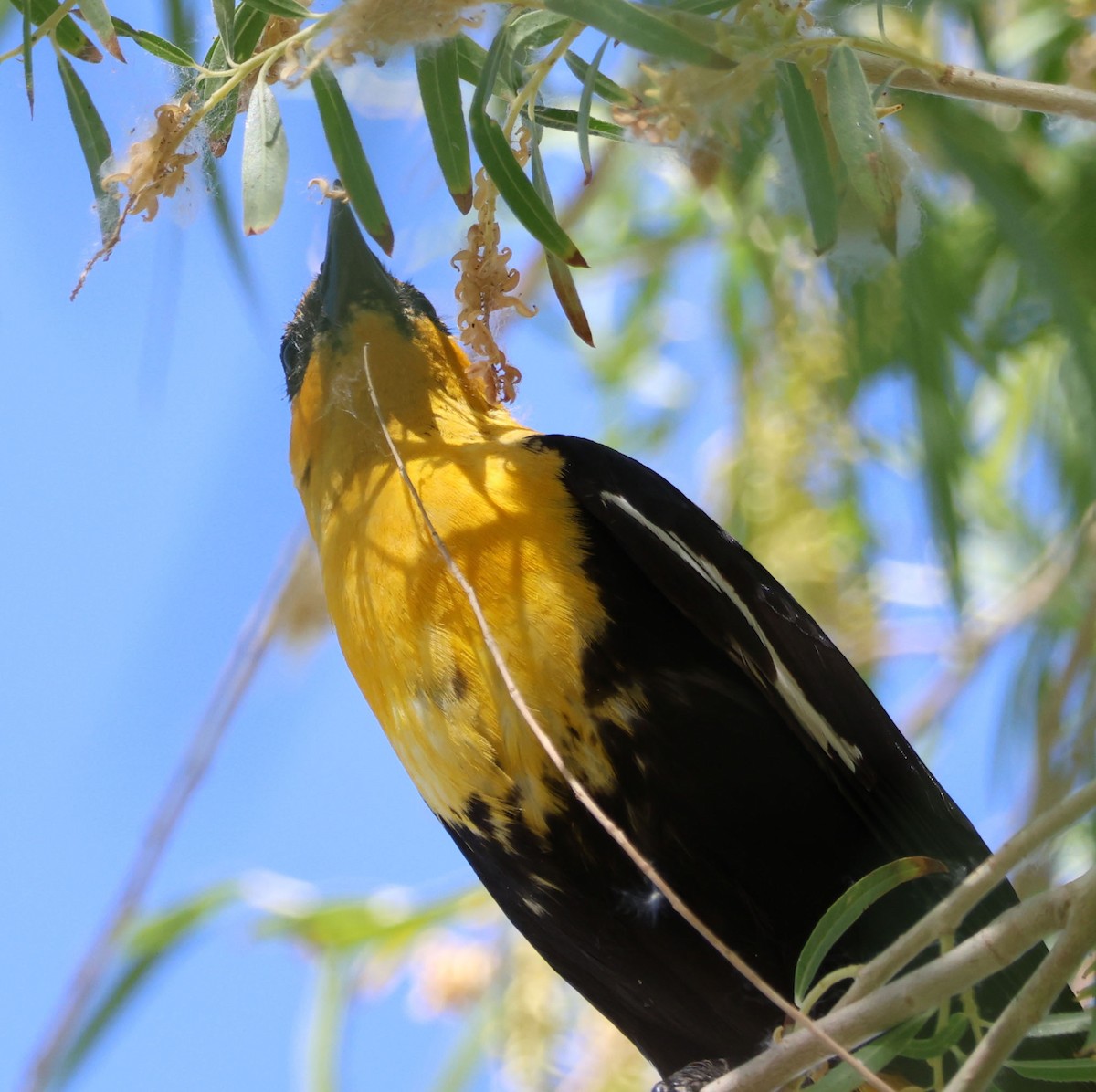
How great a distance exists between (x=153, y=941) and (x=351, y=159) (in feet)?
9.20

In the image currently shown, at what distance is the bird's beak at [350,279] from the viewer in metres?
2.79

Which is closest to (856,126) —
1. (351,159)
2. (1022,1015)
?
(351,159)

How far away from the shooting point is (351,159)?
1.72 m

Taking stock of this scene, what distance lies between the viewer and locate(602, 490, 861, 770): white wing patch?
2355 millimetres

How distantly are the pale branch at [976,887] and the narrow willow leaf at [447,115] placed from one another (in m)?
0.95

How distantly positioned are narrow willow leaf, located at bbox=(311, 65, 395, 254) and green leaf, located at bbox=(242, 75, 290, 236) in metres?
0.06

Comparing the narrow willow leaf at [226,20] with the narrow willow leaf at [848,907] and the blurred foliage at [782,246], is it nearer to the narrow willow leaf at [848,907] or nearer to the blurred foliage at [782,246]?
the blurred foliage at [782,246]

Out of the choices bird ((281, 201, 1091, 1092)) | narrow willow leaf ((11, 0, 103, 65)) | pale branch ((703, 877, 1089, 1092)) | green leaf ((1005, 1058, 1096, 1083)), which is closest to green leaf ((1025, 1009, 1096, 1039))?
green leaf ((1005, 1058, 1096, 1083))

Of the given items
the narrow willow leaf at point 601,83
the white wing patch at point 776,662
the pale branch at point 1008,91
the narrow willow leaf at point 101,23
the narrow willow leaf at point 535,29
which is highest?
the narrow willow leaf at point 101,23

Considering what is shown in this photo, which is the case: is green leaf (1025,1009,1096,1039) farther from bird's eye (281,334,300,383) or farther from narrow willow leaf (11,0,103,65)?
bird's eye (281,334,300,383)

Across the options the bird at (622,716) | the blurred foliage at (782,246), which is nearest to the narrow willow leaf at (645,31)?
the blurred foliage at (782,246)

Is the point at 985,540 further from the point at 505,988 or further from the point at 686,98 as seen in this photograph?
the point at 686,98

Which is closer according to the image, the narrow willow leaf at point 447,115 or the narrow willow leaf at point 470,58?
the narrow willow leaf at point 447,115

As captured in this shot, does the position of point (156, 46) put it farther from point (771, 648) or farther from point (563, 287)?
point (771, 648)
